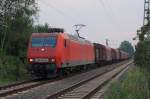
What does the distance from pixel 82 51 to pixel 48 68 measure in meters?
10.5

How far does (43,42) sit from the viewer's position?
98.7 feet

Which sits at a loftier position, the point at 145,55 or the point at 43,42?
the point at 43,42

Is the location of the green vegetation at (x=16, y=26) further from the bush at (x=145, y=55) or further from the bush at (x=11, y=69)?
the bush at (x=145, y=55)

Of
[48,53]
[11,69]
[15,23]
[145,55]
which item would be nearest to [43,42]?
[48,53]

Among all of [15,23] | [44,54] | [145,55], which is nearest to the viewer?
[145,55]

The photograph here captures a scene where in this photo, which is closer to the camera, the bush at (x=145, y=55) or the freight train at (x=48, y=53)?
the bush at (x=145, y=55)

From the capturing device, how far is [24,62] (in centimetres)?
3706

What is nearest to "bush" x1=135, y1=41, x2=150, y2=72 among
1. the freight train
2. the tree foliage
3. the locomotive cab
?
the freight train

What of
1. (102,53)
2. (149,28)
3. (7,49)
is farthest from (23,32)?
(102,53)

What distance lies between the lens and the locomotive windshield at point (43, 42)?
98.3 feet

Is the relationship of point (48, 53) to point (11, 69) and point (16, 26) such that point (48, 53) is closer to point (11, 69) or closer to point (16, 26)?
point (11, 69)

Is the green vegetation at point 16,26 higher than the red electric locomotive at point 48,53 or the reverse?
higher

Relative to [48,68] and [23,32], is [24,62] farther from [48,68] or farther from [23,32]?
[48,68]

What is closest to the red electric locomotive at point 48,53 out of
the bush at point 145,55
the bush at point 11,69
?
the bush at point 11,69
